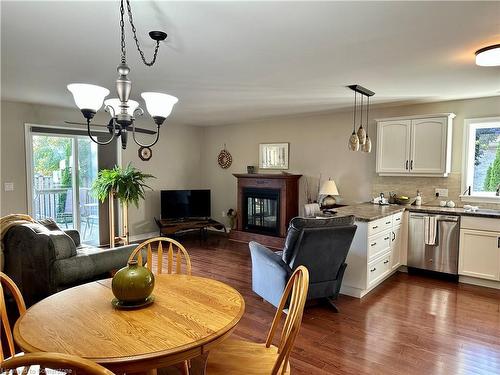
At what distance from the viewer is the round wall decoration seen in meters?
7.41

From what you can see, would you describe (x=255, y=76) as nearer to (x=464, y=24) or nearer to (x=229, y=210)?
(x=464, y=24)

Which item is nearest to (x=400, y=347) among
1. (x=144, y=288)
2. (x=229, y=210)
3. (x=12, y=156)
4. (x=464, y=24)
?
(x=144, y=288)

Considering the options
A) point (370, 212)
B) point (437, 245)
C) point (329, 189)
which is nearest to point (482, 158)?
point (437, 245)

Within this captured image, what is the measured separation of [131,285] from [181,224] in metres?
4.99

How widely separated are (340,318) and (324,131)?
143 inches

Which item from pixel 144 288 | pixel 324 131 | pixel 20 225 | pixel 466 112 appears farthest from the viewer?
pixel 324 131

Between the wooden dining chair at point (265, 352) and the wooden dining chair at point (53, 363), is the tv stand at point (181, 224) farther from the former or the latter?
the wooden dining chair at point (53, 363)

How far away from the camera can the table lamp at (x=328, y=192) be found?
5.42 meters

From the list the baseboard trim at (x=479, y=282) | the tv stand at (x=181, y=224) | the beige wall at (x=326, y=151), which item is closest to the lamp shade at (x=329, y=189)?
the beige wall at (x=326, y=151)

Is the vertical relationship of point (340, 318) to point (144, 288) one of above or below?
below

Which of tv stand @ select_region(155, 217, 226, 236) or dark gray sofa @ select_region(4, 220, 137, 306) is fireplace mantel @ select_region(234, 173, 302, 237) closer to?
tv stand @ select_region(155, 217, 226, 236)

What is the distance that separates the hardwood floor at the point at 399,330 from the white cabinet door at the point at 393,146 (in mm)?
1641

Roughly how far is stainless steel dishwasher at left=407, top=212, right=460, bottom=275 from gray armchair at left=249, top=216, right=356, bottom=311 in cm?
171

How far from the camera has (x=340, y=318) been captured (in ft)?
10.5
